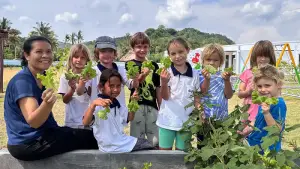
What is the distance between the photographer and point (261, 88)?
2.89m

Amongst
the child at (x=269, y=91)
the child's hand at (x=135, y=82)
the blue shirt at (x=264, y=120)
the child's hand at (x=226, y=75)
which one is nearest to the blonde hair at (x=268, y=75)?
the child at (x=269, y=91)

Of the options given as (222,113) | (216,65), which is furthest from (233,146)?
(216,65)

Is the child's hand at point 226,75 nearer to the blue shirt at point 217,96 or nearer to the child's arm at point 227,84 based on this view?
the child's arm at point 227,84

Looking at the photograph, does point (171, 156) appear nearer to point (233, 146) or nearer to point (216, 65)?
point (233, 146)

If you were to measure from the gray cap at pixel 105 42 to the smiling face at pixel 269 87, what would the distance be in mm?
1497

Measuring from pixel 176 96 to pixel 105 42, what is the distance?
0.92m

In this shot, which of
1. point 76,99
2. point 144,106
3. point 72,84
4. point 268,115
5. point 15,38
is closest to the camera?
point 268,115

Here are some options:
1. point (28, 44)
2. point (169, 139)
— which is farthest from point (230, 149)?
point (28, 44)

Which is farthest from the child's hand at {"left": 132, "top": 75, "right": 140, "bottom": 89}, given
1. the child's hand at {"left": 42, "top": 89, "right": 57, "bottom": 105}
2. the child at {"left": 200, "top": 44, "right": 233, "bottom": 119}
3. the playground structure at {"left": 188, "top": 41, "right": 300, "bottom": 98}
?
the playground structure at {"left": 188, "top": 41, "right": 300, "bottom": 98}

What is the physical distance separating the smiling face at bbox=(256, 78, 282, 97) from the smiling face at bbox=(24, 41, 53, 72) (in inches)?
72.5

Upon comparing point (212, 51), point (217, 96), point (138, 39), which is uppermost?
point (138, 39)

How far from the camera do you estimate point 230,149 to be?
2.51 metres

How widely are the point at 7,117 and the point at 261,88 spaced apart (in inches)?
85.6

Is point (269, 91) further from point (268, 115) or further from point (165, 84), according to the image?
point (165, 84)
